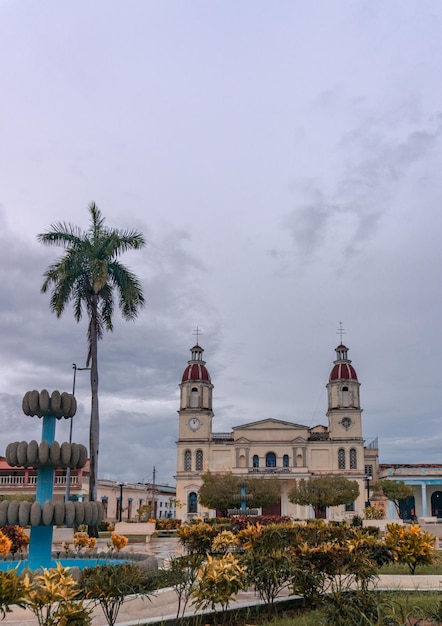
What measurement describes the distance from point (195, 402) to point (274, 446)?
9380 mm

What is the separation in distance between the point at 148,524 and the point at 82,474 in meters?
15.6

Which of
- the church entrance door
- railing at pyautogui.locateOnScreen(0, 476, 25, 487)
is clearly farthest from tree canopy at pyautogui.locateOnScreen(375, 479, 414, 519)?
railing at pyautogui.locateOnScreen(0, 476, 25, 487)

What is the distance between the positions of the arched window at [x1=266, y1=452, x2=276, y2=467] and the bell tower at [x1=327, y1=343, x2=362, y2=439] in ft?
20.6

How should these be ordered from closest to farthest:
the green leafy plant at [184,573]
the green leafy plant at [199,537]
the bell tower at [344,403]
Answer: the green leafy plant at [184,573] → the green leafy plant at [199,537] → the bell tower at [344,403]

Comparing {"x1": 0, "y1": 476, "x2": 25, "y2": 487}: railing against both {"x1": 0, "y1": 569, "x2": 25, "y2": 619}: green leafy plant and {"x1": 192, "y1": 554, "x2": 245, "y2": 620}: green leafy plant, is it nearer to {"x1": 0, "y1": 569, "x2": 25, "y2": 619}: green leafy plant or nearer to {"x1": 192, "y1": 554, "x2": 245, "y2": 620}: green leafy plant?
{"x1": 192, "y1": 554, "x2": 245, "y2": 620}: green leafy plant

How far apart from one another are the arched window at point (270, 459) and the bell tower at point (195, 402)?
639cm

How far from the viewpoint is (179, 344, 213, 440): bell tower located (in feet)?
214

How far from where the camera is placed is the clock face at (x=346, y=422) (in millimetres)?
63594

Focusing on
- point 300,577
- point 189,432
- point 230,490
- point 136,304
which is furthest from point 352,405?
point 300,577

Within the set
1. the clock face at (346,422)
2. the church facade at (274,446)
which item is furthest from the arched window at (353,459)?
the clock face at (346,422)

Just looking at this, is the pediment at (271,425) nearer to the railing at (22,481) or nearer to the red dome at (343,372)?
the red dome at (343,372)

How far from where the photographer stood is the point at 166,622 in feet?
26.9

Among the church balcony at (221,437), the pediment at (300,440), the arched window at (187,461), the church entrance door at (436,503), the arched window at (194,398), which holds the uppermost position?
the arched window at (194,398)

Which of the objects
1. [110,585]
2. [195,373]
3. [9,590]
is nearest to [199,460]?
[195,373]
